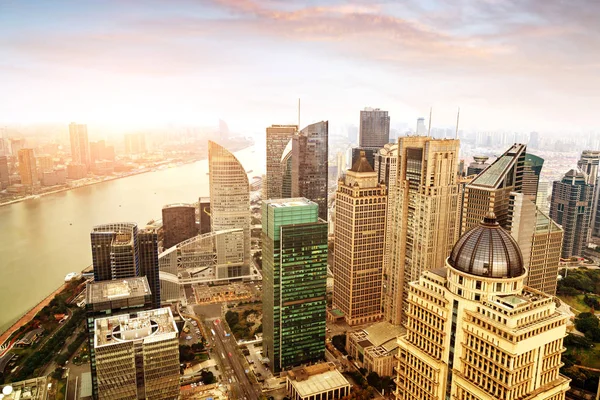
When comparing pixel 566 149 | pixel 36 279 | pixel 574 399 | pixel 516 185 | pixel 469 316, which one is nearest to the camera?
pixel 469 316

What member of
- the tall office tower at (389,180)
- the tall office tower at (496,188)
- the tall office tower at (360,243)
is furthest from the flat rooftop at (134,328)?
the tall office tower at (496,188)

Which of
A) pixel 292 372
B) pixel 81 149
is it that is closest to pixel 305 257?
pixel 292 372

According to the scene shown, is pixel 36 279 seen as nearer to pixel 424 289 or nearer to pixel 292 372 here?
pixel 292 372


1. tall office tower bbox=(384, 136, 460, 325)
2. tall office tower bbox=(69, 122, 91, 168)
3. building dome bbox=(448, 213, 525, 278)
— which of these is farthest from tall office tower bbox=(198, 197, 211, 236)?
building dome bbox=(448, 213, 525, 278)

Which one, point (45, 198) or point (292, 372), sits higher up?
point (45, 198)

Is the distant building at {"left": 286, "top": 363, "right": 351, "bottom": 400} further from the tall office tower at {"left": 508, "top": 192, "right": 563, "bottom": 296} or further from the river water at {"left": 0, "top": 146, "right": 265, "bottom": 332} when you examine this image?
the river water at {"left": 0, "top": 146, "right": 265, "bottom": 332}

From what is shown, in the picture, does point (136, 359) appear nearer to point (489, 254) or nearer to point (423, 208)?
point (489, 254)
